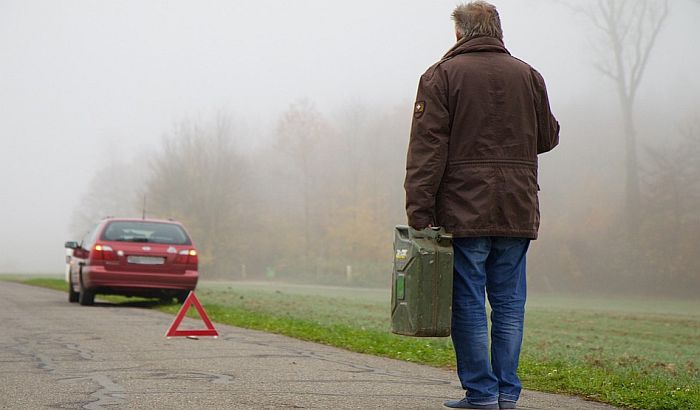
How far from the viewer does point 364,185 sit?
6594cm

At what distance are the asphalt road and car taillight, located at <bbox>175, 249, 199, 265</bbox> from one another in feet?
19.6

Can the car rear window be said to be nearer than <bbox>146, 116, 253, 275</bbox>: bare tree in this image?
Yes

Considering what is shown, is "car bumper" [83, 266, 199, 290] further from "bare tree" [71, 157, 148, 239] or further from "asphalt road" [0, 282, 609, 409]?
"bare tree" [71, 157, 148, 239]

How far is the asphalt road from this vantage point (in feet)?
22.1

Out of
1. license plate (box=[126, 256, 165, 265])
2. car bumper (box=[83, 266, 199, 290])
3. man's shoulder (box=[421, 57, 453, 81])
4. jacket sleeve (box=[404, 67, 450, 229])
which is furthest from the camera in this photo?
license plate (box=[126, 256, 165, 265])

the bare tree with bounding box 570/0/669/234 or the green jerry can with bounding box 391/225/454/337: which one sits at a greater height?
the bare tree with bounding box 570/0/669/234

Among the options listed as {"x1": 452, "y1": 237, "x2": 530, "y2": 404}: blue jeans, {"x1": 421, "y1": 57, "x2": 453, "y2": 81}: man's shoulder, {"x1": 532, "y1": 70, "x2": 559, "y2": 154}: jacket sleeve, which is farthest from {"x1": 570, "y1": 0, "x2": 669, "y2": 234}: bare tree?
{"x1": 421, "y1": 57, "x2": 453, "y2": 81}: man's shoulder

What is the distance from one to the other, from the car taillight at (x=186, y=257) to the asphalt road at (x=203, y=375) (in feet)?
19.6

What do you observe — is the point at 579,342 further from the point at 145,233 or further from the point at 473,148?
the point at 473,148

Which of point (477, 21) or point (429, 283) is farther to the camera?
point (477, 21)

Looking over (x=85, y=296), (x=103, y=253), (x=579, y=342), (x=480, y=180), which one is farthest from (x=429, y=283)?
(x=85, y=296)

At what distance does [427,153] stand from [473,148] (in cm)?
27

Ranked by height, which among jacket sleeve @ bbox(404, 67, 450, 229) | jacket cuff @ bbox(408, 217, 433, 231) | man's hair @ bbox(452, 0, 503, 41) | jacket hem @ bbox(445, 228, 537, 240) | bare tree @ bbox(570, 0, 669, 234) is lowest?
jacket hem @ bbox(445, 228, 537, 240)

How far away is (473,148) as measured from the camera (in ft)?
19.2
